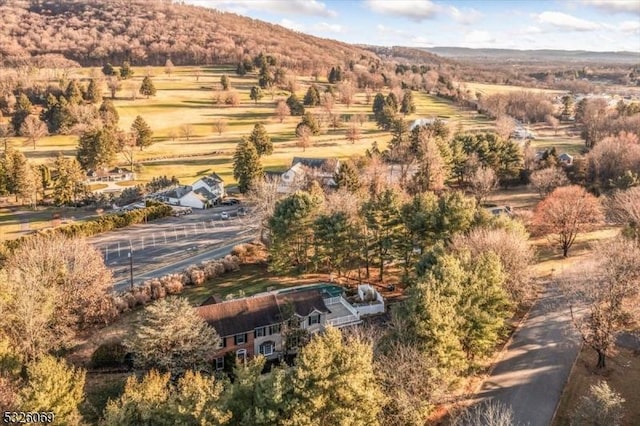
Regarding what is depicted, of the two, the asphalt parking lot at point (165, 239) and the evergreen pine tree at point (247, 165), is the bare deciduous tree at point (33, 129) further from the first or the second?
the evergreen pine tree at point (247, 165)

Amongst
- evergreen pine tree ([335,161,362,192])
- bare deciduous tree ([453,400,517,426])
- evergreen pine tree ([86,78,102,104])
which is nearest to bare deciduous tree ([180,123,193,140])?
evergreen pine tree ([86,78,102,104])

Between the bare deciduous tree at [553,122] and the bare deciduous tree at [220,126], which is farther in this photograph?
the bare deciduous tree at [553,122]

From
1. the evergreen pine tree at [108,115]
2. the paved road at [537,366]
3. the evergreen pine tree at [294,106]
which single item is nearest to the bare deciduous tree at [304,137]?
the evergreen pine tree at [294,106]

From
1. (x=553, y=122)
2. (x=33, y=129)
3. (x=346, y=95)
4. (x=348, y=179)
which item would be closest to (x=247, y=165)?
(x=348, y=179)

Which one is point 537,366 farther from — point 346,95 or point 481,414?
point 346,95

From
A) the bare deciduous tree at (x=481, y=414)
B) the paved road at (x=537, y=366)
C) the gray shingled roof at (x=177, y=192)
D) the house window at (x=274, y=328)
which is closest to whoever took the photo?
the bare deciduous tree at (x=481, y=414)

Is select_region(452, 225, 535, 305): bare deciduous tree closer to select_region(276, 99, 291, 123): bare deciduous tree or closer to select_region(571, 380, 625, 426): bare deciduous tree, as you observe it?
select_region(571, 380, 625, 426): bare deciduous tree

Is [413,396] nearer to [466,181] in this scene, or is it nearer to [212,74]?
[466,181]

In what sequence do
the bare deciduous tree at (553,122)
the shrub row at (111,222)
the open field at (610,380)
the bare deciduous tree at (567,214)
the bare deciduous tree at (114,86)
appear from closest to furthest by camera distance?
the open field at (610,380) → the bare deciduous tree at (567,214) → the shrub row at (111,222) → the bare deciduous tree at (114,86) → the bare deciduous tree at (553,122)
